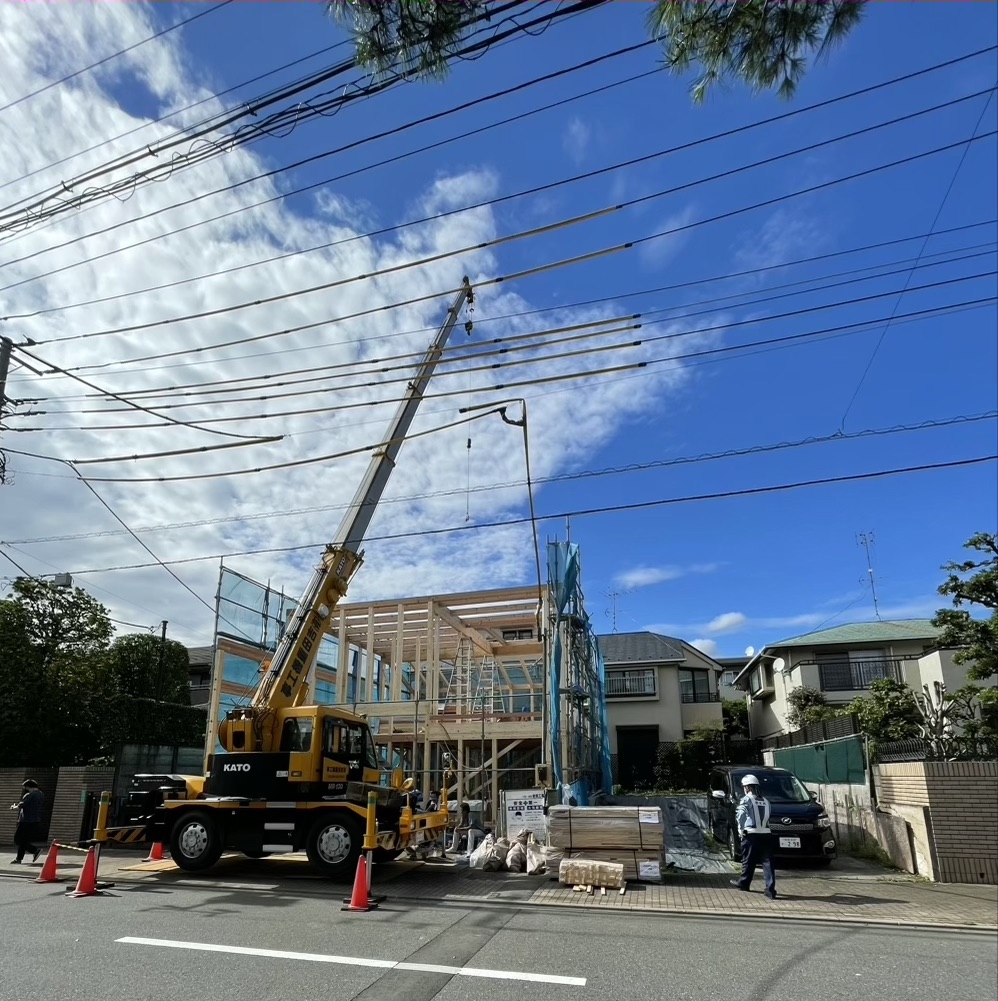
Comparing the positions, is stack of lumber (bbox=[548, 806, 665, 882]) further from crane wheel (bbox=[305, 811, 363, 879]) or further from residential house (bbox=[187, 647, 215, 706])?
residential house (bbox=[187, 647, 215, 706])

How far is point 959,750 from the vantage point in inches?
433

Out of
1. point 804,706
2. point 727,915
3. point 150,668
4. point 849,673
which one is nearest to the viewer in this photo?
point 727,915

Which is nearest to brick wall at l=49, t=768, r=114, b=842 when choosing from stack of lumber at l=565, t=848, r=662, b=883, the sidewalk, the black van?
the sidewalk

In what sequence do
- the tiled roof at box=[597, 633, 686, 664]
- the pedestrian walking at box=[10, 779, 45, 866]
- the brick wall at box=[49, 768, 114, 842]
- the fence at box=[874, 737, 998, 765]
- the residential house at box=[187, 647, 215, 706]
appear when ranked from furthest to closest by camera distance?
1. the residential house at box=[187, 647, 215, 706]
2. the tiled roof at box=[597, 633, 686, 664]
3. the brick wall at box=[49, 768, 114, 842]
4. the pedestrian walking at box=[10, 779, 45, 866]
5. the fence at box=[874, 737, 998, 765]

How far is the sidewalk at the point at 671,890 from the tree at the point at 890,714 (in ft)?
11.2

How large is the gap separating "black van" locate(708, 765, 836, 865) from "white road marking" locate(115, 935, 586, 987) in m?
6.11

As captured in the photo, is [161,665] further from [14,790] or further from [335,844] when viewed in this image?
[335,844]

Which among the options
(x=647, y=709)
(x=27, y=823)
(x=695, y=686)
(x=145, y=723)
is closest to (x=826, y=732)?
(x=647, y=709)

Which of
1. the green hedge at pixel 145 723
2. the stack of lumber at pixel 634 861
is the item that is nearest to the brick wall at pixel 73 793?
the green hedge at pixel 145 723

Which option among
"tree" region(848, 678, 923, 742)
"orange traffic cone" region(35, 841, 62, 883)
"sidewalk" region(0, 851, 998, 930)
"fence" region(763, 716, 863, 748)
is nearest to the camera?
"sidewalk" region(0, 851, 998, 930)

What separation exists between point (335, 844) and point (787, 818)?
661 centimetres

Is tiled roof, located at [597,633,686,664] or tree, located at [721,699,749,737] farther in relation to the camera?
tree, located at [721,699,749,737]

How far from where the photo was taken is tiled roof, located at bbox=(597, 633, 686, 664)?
30.4 meters

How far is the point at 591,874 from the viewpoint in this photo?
31.8 ft
